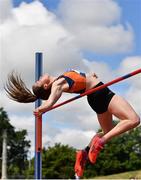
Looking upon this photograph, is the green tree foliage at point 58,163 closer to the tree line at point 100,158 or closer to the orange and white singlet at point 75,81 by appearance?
the tree line at point 100,158

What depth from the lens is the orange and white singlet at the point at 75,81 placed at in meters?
5.09

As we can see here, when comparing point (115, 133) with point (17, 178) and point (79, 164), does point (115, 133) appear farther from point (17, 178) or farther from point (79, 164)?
point (17, 178)

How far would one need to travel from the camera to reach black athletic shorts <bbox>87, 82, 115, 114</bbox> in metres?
5.09

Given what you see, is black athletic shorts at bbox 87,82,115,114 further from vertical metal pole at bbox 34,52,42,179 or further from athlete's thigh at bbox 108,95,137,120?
vertical metal pole at bbox 34,52,42,179

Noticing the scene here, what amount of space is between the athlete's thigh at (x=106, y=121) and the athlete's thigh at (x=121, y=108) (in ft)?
0.62

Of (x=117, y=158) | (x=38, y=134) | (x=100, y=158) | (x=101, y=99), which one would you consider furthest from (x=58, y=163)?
(x=101, y=99)

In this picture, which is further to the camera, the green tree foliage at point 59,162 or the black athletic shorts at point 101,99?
the green tree foliage at point 59,162

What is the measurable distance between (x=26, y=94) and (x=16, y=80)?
20 centimetres

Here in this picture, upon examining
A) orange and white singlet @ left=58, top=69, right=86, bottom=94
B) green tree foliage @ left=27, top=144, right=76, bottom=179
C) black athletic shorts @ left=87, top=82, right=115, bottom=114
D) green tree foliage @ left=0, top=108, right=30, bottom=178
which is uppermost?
green tree foliage @ left=0, top=108, right=30, bottom=178

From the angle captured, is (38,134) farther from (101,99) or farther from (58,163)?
(58,163)

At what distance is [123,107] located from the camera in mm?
4934

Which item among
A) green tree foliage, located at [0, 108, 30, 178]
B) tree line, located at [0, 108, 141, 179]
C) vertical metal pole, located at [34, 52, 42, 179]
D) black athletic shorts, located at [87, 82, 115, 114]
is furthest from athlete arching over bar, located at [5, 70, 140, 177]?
green tree foliage, located at [0, 108, 30, 178]

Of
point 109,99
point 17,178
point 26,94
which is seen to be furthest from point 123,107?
point 17,178

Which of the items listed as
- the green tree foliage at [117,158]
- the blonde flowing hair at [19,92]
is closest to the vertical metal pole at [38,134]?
the blonde flowing hair at [19,92]
